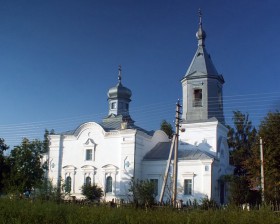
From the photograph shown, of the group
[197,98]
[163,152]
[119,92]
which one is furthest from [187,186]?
[119,92]

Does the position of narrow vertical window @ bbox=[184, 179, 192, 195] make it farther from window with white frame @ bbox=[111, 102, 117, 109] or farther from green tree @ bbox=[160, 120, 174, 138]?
green tree @ bbox=[160, 120, 174, 138]

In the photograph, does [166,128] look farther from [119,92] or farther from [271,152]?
[271,152]

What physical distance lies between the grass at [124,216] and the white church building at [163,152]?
2057cm

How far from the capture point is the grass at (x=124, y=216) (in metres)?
7.40

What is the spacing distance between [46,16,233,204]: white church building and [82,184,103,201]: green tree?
1.00 meters

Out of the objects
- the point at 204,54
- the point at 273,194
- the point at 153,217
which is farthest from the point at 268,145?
the point at 153,217

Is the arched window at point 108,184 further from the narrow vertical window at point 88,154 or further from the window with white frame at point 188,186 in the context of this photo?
the window with white frame at point 188,186

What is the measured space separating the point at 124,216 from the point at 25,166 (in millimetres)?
22551

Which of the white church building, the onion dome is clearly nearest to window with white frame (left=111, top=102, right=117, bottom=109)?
the onion dome

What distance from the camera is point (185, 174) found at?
29672 millimetres

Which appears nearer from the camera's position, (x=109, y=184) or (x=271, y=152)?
(x=271, y=152)

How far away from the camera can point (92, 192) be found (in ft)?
98.5

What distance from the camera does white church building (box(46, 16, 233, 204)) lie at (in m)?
29.7

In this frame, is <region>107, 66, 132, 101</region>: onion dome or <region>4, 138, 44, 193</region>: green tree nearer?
<region>4, 138, 44, 193</region>: green tree
